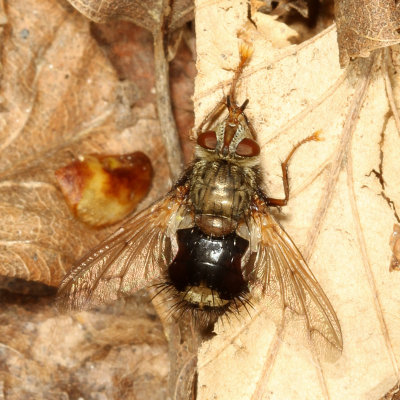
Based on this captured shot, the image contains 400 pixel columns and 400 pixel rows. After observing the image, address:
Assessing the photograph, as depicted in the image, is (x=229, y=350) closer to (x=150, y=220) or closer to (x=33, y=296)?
(x=150, y=220)

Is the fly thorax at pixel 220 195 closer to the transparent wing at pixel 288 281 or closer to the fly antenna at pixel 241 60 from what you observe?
the transparent wing at pixel 288 281

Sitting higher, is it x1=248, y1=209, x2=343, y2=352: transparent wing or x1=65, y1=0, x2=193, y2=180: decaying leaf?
x1=65, y1=0, x2=193, y2=180: decaying leaf

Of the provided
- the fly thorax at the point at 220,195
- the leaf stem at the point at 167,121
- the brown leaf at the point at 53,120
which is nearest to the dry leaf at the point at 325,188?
the fly thorax at the point at 220,195

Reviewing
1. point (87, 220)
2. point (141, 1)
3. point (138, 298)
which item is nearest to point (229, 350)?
point (138, 298)

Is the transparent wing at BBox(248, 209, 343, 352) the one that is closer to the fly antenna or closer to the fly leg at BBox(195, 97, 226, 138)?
the fly leg at BBox(195, 97, 226, 138)

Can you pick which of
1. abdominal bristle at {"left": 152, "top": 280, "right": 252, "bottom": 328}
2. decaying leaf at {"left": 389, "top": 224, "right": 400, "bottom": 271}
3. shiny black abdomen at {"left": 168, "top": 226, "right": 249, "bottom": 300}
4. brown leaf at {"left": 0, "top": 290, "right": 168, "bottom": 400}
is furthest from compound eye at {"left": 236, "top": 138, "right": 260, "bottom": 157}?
brown leaf at {"left": 0, "top": 290, "right": 168, "bottom": 400}

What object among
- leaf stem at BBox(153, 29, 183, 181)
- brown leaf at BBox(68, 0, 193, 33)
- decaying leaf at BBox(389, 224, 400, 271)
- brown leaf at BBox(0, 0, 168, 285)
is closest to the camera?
decaying leaf at BBox(389, 224, 400, 271)

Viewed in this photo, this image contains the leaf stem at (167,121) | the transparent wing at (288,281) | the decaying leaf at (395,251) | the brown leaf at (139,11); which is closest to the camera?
the transparent wing at (288,281)

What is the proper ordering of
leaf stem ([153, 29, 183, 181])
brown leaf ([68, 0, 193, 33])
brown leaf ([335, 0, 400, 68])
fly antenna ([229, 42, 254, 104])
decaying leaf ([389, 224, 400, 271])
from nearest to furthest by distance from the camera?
1. brown leaf ([335, 0, 400, 68])
2. fly antenna ([229, 42, 254, 104])
3. decaying leaf ([389, 224, 400, 271])
4. brown leaf ([68, 0, 193, 33])
5. leaf stem ([153, 29, 183, 181])
